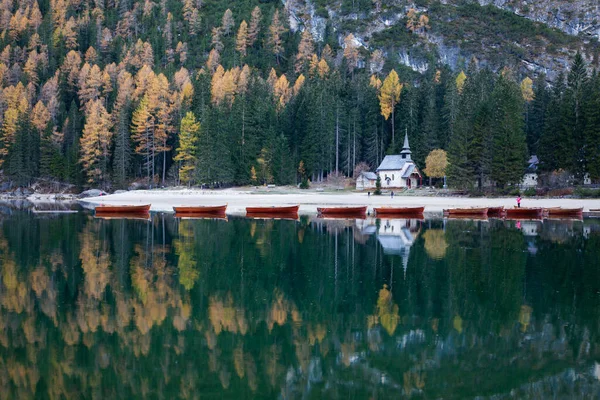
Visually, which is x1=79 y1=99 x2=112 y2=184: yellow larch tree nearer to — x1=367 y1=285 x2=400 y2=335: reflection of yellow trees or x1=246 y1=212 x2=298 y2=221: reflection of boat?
x1=246 y1=212 x2=298 y2=221: reflection of boat

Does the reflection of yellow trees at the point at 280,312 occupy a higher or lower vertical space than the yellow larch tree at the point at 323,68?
lower

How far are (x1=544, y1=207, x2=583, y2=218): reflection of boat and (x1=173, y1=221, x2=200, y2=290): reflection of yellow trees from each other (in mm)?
30769

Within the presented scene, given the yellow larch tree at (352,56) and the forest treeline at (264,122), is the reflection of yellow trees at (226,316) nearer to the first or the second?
the forest treeline at (264,122)

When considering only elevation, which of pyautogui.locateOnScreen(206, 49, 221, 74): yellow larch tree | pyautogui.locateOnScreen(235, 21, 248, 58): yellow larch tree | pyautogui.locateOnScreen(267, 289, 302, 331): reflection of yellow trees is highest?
pyautogui.locateOnScreen(235, 21, 248, 58): yellow larch tree

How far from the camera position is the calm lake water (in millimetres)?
11359

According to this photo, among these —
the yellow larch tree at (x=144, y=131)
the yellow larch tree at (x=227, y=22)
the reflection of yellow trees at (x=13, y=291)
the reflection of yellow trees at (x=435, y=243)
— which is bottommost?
the reflection of yellow trees at (x=13, y=291)

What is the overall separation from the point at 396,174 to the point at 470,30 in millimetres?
110406

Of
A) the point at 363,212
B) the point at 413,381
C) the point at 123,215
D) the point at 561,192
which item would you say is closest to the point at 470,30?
the point at 561,192

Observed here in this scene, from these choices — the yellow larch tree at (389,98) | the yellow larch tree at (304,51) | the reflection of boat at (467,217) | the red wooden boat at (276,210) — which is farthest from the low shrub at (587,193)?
the yellow larch tree at (304,51)

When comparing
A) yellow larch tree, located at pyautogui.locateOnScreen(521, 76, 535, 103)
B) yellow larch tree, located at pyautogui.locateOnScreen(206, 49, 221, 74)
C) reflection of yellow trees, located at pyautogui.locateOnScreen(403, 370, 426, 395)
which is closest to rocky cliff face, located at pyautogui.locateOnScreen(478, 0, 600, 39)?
yellow larch tree, located at pyautogui.locateOnScreen(521, 76, 535, 103)

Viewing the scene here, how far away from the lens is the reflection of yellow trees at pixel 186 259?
20609 mm

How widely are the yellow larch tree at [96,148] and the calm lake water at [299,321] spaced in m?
65.7

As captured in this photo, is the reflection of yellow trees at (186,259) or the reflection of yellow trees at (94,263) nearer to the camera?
the reflection of yellow trees at (94,263)

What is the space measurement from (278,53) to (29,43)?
215ft
